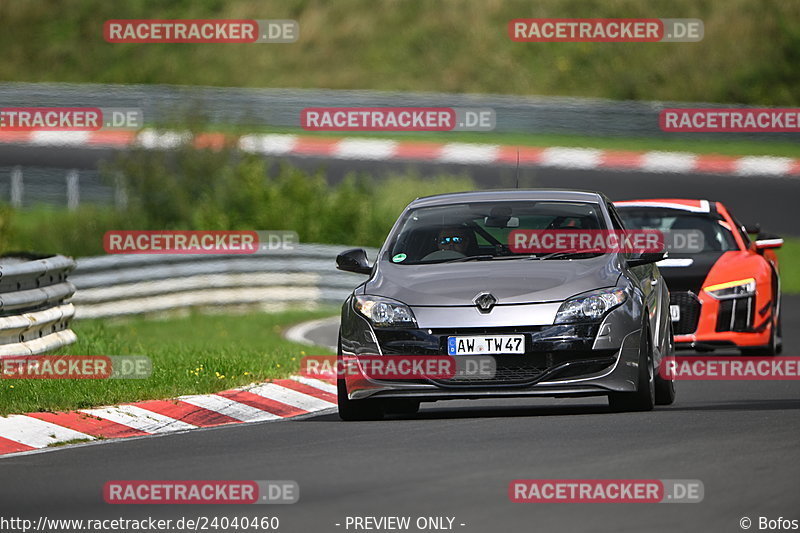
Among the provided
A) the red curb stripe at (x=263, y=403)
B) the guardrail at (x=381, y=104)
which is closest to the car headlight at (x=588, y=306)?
the red curb stripe at (x=263, y=403)

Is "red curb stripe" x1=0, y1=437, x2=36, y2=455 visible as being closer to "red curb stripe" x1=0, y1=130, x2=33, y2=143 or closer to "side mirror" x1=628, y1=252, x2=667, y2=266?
"side mirror" x1=628, y1=252, x2=667, y2=266

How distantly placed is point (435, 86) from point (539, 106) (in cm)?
614

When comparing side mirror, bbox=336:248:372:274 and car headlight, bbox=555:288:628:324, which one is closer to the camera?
car headlight, bbox=555:288:628:324

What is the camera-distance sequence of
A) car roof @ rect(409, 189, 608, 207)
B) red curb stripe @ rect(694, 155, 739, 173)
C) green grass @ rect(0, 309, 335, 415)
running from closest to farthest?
green grass @ rect(0, 309, 335, 415), car roof @ rect(409, 189, 608, 207), red curb stripe @ rect(694, 155, 739, 173)

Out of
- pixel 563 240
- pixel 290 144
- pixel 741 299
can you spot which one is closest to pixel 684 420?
pixel 563 240

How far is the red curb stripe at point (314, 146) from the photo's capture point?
34750 millimetres

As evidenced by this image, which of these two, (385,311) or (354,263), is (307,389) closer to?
(354,263)

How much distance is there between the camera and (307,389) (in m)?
13.9

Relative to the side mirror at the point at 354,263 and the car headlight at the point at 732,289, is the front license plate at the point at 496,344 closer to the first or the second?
the side mirror at the point at 354,263

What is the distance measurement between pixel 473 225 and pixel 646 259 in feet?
3.93

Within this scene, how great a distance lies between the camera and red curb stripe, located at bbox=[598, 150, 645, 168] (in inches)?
1298

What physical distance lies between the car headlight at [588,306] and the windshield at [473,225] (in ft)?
2.84

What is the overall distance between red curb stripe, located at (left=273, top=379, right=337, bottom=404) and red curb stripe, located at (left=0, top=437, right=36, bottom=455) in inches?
131

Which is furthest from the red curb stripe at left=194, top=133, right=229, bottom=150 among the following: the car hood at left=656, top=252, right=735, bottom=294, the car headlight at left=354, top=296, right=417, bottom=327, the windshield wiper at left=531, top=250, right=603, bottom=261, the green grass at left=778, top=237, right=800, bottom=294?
the car headlight at left=354, top=296, right=417, bottom=327
